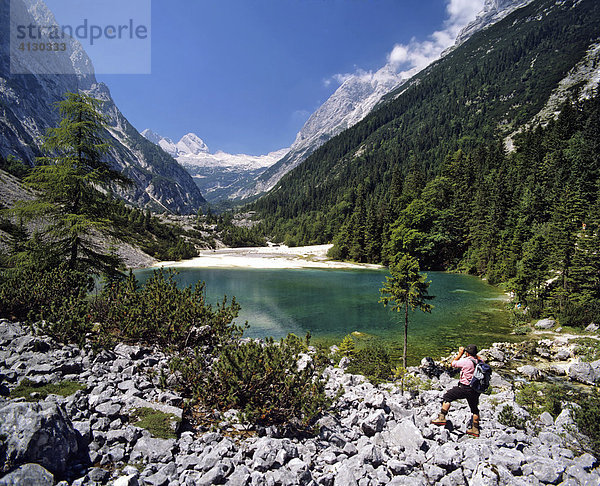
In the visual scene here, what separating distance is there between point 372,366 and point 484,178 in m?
68.9

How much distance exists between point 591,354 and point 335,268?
168 feet

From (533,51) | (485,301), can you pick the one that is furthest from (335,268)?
(533,51)

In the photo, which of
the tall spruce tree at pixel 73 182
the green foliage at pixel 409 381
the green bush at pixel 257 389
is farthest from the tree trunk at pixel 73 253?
the green foliage at pixel 409 381

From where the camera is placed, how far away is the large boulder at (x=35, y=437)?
148 inches

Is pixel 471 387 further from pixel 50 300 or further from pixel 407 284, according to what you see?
pixel 50 300

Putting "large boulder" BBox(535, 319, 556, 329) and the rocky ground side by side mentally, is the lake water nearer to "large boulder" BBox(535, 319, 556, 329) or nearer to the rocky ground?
"large boulder" BBox(535, 319, 556, 329)

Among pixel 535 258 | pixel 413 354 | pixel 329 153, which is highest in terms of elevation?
pixel 329 153

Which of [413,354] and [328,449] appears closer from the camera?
[328,449]

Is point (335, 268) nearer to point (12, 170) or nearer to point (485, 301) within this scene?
point (485, 301)

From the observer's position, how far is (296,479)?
15.9ft

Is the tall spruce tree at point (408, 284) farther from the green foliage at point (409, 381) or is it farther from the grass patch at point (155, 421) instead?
the grass patch at point (155, 421)

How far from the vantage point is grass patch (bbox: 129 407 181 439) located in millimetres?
5505

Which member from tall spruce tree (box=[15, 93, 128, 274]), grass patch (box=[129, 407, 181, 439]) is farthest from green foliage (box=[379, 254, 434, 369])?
tall spruce tree (box=[15, 93, 128, 274])

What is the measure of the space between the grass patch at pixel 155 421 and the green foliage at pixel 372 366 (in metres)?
8.84
